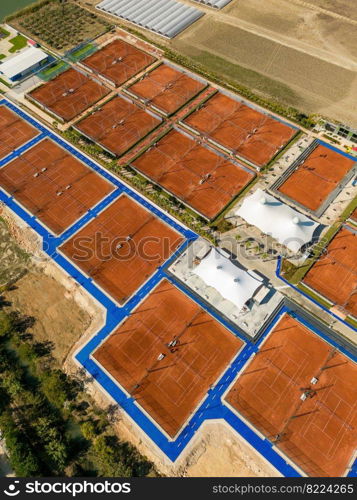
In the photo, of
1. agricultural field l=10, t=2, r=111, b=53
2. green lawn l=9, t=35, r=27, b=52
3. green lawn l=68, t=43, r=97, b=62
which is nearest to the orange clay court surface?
green lawn l=68, t=43, r=97, b=62

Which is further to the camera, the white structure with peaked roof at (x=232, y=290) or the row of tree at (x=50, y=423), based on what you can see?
the white structure with peaked roof at (x=232, y=290)

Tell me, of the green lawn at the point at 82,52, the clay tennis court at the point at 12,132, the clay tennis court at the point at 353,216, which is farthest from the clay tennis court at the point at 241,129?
the green lawn at the point at 82,52

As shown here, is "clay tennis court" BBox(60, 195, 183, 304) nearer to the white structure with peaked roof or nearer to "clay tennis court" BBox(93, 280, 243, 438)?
the white structure with peaked roof

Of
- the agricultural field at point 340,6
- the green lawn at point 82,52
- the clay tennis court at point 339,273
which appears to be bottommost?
the clay tennis court at point 339,273

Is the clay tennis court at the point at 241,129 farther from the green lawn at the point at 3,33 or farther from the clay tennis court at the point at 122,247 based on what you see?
the green lawn at the point at 3,33

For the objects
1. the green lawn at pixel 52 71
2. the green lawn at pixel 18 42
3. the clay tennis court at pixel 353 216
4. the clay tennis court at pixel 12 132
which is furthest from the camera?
the green lawn at pixel 18 42

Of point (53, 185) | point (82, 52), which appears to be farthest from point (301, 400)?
point (82, 52)

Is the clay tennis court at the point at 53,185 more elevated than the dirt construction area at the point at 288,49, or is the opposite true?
the dirt construction area at the point at 288,49
